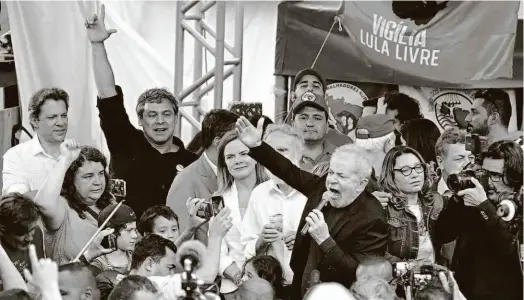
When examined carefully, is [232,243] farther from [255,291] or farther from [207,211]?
[255,291]

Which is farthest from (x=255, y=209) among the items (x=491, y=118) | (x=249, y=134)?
(x=491, y=118)

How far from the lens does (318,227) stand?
16.8ft

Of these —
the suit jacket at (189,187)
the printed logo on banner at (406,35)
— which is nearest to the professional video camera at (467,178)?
the suit jacket at (189,187)

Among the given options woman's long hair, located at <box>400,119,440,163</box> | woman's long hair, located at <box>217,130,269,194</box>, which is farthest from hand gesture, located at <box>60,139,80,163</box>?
woman's long hair, located at <box>400,119,440,163</box>

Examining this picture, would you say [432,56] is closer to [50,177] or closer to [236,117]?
[236,117]

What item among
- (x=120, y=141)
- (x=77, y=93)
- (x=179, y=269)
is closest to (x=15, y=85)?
(x=77, y=93)

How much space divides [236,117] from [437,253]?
3.90 ft

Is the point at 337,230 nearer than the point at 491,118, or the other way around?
the point at 337,230

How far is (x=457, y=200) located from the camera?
5.62m

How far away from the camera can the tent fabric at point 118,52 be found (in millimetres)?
7527

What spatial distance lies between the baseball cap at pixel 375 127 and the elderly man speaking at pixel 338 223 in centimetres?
87

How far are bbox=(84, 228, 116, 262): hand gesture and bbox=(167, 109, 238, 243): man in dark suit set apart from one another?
0.55m

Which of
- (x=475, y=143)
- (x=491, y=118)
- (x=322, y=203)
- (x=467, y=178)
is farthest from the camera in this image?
(x=491, y=118)

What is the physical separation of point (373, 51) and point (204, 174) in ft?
7.80
